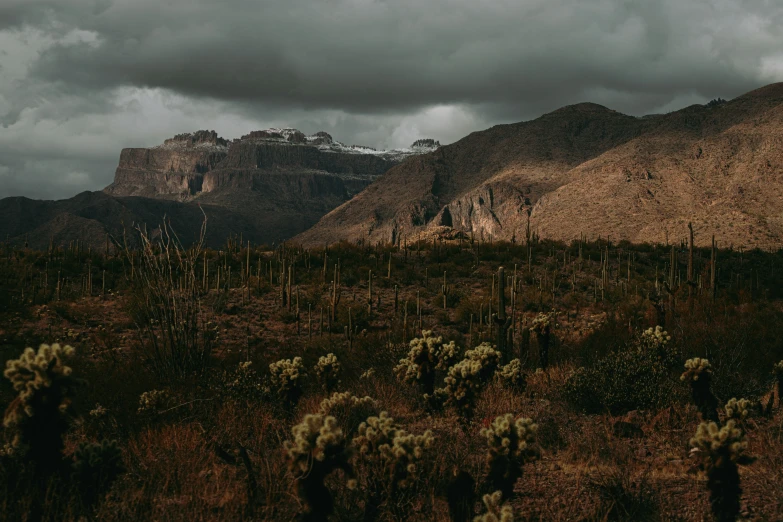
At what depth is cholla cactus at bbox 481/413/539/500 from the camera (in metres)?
5.04

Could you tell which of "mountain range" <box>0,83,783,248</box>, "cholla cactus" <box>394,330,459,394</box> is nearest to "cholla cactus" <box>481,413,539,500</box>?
"cholla cactus" <box>394,330,459,394</box>

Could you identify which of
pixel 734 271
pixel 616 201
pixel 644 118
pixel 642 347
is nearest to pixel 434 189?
pixel 644 118

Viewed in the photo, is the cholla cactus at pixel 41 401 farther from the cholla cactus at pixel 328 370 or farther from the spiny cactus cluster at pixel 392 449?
the cholla cactus at pixel 328 370

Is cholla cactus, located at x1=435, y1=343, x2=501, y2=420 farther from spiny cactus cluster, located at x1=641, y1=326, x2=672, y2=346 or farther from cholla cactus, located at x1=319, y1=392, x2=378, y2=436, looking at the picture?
spiny cactus cluster, located at x1=641, y1=326, x2=672, y2=346

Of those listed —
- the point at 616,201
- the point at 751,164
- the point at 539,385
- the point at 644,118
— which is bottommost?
the point at 539,385

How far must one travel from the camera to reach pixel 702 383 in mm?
6930

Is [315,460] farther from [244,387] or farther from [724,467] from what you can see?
[244,387]

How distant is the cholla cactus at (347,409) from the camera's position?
696 cm

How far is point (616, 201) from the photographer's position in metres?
71.2

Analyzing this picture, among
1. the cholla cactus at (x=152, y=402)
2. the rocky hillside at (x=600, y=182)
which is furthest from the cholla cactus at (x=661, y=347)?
the rocky hillside at (x=600, y=182)

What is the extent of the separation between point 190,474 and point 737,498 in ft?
16.5

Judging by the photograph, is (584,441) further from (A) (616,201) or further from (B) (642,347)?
(A) (616,201)

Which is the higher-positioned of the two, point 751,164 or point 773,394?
point 751,164

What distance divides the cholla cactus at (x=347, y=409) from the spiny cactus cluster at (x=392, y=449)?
1.59 metres
